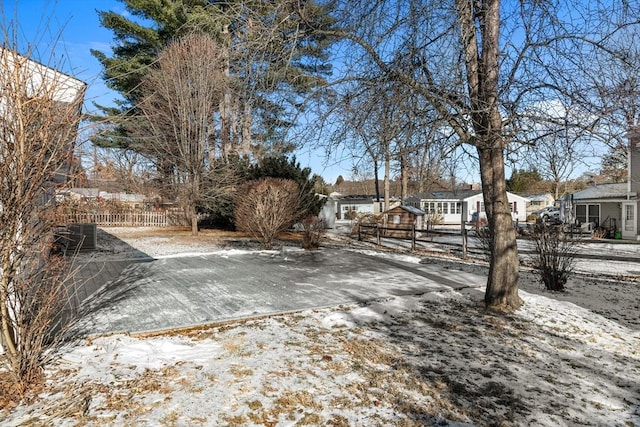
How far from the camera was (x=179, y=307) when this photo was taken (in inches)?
203

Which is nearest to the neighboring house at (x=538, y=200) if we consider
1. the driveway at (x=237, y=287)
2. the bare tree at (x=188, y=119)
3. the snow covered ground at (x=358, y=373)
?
the bare tree at (x=188, y=119)

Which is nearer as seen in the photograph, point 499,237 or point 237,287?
point 499,237

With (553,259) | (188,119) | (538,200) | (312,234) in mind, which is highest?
(188,119)

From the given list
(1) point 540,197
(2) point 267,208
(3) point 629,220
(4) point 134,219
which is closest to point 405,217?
(2) point 267,208

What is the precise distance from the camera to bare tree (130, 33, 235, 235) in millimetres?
16359

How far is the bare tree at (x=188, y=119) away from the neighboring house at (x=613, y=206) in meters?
18.5

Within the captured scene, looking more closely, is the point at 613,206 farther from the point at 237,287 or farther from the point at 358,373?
the point at 358,373

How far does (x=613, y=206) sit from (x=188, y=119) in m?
22.3

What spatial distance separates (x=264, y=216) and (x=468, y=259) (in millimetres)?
5990

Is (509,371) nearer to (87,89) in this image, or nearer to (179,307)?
(179,307)

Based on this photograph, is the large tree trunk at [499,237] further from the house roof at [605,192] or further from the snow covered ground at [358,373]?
the house roof at [605,192]

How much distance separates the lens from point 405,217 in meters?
20.0

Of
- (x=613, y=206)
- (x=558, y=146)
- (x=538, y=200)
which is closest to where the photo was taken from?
(x=558, y=146)

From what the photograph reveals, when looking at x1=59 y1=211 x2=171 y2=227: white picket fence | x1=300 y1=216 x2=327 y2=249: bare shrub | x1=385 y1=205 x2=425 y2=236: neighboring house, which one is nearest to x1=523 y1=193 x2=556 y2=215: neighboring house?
x1=385 y1=205 x2=425 y2=236: neighboring house
